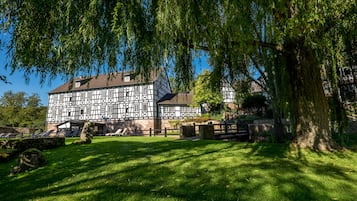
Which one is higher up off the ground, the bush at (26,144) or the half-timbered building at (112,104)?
the half-timbered building at (112,104)

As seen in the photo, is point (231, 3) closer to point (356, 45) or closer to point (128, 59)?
point (128, 59)

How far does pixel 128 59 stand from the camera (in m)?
4.68

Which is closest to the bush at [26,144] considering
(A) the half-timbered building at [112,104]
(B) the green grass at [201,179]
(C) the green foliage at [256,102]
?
(B) the green grass at [201,179]

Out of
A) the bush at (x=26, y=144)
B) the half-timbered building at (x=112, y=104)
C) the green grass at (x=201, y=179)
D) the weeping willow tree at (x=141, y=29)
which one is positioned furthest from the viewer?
the half-timbered building at (x=112, y=104)

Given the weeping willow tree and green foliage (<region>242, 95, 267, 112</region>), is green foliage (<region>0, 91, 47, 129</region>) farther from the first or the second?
the weeping willow tree

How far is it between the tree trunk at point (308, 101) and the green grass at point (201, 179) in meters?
0.46

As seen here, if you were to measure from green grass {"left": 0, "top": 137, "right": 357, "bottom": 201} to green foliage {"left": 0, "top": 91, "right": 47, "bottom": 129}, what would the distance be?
38.8 metres

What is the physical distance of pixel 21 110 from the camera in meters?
39.5

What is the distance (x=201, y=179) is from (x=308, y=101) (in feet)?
12.9

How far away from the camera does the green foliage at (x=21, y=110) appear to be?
38594mm

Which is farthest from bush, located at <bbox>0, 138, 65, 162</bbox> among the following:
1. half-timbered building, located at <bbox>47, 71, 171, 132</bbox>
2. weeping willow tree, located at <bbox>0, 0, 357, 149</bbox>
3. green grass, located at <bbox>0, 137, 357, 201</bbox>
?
half-timbered building, located at <bbox>47, 71, 171, 132</bbox>

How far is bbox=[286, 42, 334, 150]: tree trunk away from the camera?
6.08 metres

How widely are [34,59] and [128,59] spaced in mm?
1799

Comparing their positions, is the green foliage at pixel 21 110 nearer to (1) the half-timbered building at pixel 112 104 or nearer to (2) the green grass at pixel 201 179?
(1) the half-timbered building at pixel 112 104
